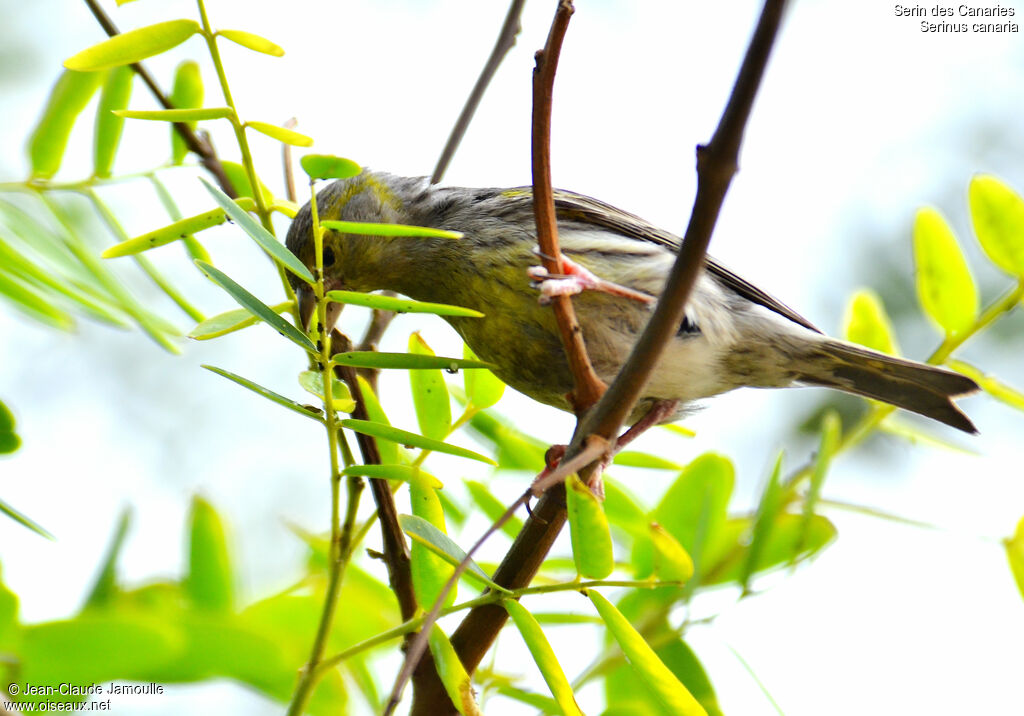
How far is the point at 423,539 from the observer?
5.78 ft

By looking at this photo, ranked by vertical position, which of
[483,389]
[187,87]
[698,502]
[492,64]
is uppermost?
[492,64]

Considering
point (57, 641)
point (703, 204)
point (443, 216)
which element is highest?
point (443, 216)

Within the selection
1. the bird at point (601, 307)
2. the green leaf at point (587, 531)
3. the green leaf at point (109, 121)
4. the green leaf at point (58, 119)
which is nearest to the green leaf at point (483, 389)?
the green leaf at point (587, 531)

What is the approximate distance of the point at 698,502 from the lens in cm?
265

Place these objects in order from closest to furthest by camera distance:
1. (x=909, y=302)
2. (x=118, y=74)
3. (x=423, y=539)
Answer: (x=423, y=539)
(x=118, y=74)
(x=909, y=302)

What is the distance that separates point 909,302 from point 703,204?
737 cm

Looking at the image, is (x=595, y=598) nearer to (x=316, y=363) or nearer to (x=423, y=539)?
(x=423, y=539)

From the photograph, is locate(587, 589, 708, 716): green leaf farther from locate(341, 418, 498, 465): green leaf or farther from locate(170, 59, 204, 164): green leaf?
locate(170, 59, 204, 164): green leaf

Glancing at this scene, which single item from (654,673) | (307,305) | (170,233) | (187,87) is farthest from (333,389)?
(307,305)

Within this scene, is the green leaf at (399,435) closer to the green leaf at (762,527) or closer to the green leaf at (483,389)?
the green leaf at (483,389)

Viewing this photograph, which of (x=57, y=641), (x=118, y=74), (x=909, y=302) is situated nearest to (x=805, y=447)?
(x=909, y=302)

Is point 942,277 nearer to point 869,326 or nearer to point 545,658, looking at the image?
point 869,326

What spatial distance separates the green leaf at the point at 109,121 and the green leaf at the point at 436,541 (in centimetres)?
139

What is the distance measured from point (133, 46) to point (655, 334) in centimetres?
108
